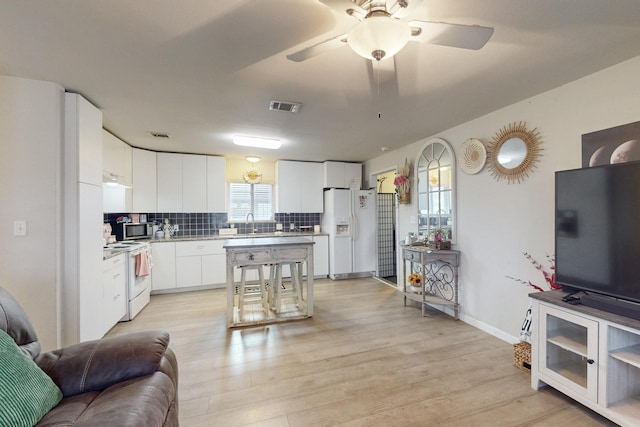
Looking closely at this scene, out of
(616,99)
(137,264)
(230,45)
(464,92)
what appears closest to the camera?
(230,45)

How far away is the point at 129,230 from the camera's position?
409cm

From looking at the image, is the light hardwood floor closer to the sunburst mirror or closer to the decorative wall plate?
the sunburst mirror

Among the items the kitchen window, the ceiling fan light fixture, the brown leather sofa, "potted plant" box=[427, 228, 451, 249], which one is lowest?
the brown leather sofa

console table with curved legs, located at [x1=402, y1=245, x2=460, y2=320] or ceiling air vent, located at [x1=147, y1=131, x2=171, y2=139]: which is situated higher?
ceiling air vent, located at [x1=147, y1=131, x2=171, y2=139]

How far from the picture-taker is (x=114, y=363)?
4.23 feet

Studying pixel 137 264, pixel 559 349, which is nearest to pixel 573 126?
pixel 559 349

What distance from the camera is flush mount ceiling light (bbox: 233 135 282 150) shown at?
3.70 metres

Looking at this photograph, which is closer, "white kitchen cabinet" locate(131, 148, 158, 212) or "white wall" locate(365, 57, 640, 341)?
"white wall" locate(365, 57, 640, 341)

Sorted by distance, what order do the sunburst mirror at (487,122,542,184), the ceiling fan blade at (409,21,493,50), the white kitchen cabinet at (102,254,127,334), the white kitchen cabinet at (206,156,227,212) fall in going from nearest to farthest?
the ceiling fan blade at (409,21,493,50) < the sunburst mirror at (487,122,542,184) < the white kitchen cabinet at (102,254,127,334) < the white kitchen cabinet at (206,156,227,212)

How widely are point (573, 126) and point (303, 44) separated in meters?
2.28

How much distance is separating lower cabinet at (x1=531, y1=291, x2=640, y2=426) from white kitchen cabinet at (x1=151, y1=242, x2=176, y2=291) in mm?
4688

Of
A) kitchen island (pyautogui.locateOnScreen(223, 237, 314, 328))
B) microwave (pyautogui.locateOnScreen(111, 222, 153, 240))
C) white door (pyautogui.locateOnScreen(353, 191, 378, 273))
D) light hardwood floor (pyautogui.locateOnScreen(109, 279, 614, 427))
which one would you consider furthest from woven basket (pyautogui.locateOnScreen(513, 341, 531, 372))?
microwave (pyautogui.locateOnScreen(111, 222, 153, 240))

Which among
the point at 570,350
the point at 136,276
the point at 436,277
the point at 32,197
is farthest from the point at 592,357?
the point at 136,276

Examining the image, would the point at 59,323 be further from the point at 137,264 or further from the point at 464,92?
the point at 464,92
